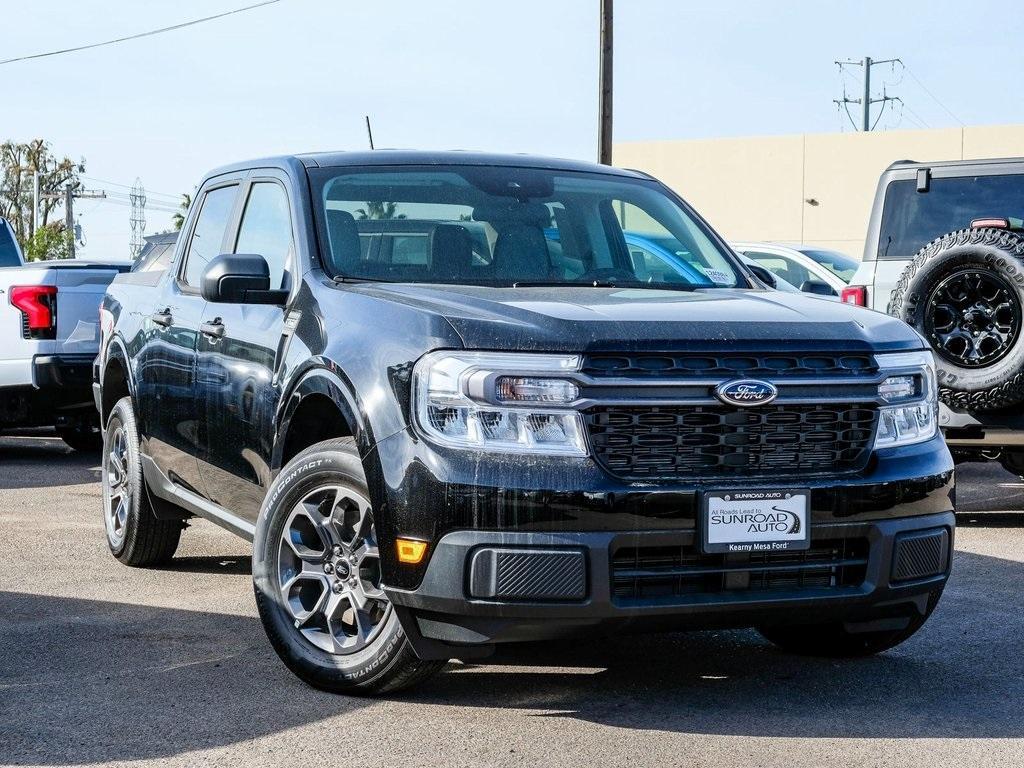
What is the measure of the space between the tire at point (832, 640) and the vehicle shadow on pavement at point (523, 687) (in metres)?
0.05

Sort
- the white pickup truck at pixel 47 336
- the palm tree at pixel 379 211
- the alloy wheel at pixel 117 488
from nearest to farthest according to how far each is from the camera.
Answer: the palm tree at pixel 379 211, the alloy wheel at pixel 117 488, the white pickup truck at pixel 47 336

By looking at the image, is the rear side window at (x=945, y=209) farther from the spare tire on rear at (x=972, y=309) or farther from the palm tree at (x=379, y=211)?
the palm tree at (x=379, y=211)

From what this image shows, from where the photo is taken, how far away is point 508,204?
568 cm

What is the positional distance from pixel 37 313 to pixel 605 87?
12.1 m

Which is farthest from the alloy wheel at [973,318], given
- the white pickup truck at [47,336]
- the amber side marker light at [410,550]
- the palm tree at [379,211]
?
the white pickup truck at [47,336]

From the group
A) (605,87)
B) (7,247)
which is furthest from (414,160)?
(605,87)

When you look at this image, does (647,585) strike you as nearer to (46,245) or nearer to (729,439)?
(729,439)

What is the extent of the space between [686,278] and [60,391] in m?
7.05

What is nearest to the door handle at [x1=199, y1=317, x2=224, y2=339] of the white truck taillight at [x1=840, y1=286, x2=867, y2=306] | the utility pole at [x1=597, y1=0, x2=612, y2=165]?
the white truck taillight at [x1=840, y1=286, x2=867, y2=306]

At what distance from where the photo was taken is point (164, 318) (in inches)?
255

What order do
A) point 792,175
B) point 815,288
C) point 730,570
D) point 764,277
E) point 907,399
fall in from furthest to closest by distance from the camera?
point 792,175 → point 815,288 → point 764,277 → point 907,399 → point 730,570

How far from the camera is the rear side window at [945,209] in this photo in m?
9.34

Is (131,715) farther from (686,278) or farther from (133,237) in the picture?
(133,237)

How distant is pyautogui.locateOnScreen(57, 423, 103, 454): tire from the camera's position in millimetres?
12695
